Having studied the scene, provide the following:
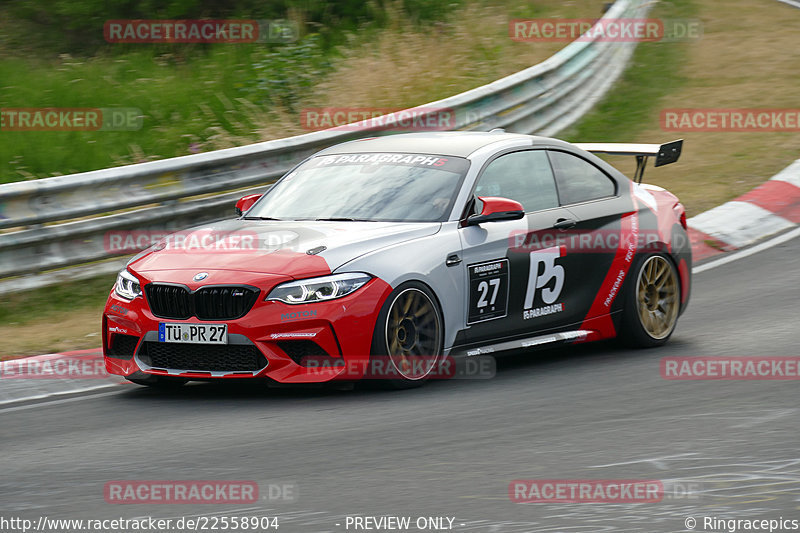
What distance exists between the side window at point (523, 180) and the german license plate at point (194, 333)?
200 cm

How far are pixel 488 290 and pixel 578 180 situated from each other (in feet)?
4.45

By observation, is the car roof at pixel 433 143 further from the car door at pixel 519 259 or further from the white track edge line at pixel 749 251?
the white track edge line at pixel 749 251

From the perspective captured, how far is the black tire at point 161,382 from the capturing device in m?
7.25

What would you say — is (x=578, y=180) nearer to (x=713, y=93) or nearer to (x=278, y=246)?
(x=278, y=246)

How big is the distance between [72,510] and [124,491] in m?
0.30

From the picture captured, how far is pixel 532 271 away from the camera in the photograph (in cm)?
788

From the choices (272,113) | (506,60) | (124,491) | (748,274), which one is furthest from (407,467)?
(506,60)

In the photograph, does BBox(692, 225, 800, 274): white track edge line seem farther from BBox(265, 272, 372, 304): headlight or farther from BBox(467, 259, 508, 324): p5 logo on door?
BBox(265, 272, 372, 304): headlight

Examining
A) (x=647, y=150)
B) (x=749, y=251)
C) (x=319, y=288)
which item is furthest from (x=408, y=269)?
(x=749, y=251)

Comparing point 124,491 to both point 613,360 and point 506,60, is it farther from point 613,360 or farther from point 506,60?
point 506,60

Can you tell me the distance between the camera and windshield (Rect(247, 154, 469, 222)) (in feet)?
25.2

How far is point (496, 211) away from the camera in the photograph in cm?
748

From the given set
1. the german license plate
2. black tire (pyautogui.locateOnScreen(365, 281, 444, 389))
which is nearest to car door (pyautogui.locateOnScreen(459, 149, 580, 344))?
Answer: black tire (pyautogui.locateOnScreen(365, 281, 444, 389))

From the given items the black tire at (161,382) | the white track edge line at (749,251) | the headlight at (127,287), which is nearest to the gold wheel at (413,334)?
the black tire at (161,382)
